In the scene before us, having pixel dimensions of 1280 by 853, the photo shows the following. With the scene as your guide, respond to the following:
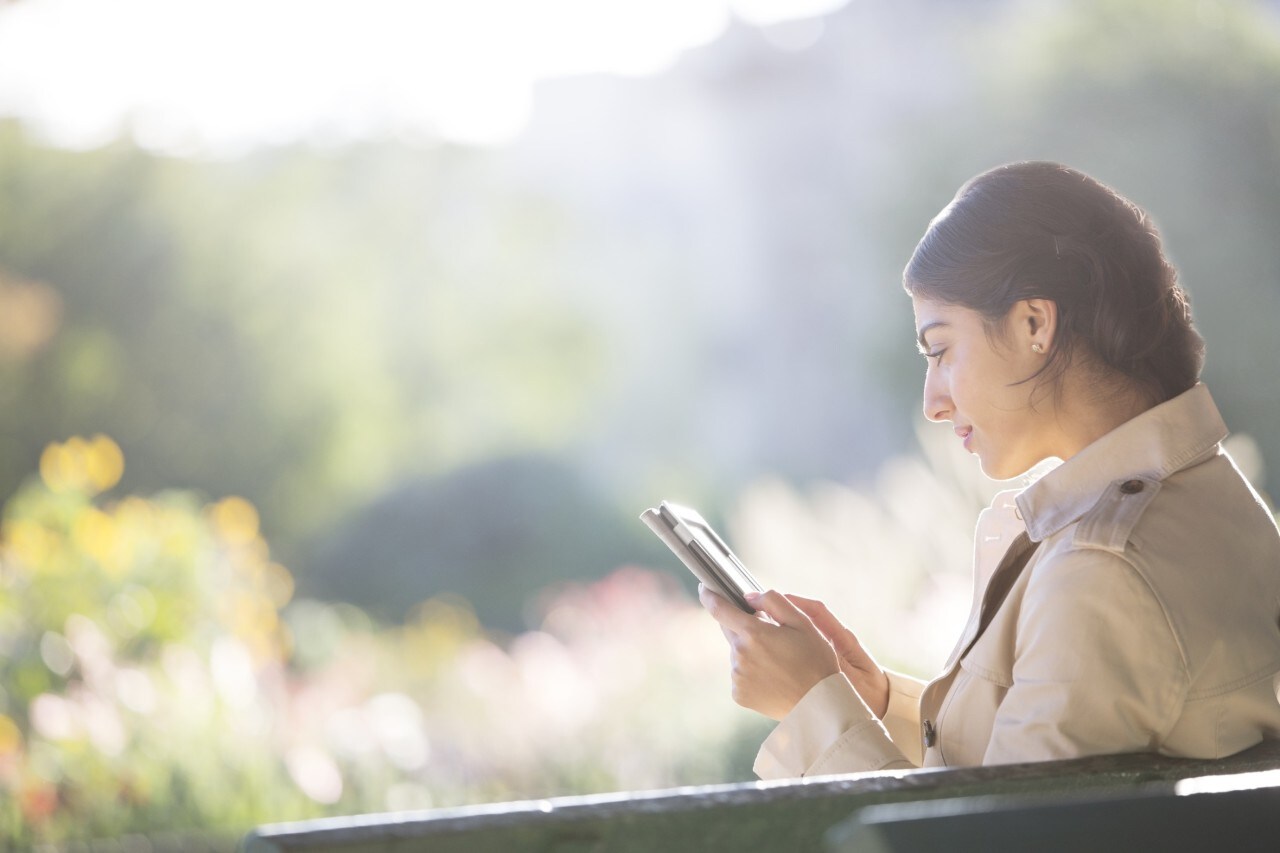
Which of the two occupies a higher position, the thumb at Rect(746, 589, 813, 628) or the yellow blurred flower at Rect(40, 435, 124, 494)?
the yellow blurred flower at Rect(40, 435, 124, 494)

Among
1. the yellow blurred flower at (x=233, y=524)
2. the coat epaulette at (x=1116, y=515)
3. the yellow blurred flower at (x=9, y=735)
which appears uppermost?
the yellow blurred flower at (x=233, y=524)

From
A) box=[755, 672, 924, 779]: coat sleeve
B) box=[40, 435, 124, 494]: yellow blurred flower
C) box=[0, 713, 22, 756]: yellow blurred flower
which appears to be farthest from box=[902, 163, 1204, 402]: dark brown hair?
box=[40, 435, 124, 494]: yellow blurred flower

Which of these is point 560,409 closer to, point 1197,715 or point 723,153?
point 723,153

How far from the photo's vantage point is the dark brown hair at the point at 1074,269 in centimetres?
131

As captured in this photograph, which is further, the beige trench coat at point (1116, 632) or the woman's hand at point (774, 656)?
the woman's hand at point (774, 656)

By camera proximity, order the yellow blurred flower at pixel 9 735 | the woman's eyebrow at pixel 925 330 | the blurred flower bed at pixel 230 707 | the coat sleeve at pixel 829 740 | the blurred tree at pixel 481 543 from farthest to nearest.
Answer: the blurred tree at pixel 481 543 → the yellow blurred flower at pixel 9 735 → the blurred flower bed at pixel 230 707 → the woman's eyebrow at pixel 925 330 → the coat sleeve at pixel 829 740

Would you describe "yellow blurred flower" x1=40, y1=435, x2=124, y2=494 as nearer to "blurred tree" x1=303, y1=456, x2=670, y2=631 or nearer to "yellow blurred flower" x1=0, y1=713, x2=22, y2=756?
"yellow blurred flower" x1=0, y1=713, x2=22, y2=756

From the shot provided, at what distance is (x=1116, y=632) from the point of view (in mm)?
1108

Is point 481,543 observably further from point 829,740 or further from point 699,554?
point 829,740

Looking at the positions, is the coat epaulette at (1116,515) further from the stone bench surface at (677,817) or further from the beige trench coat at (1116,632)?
the stone bench surface at (677,817)

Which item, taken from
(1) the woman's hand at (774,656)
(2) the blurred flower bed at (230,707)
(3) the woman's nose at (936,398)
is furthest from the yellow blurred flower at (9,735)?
(3) the woman's nose at (936,398)

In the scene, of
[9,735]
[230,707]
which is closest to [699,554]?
[230,707]

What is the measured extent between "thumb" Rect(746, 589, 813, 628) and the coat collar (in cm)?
26

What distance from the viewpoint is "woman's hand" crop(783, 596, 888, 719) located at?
1687 millimetres
